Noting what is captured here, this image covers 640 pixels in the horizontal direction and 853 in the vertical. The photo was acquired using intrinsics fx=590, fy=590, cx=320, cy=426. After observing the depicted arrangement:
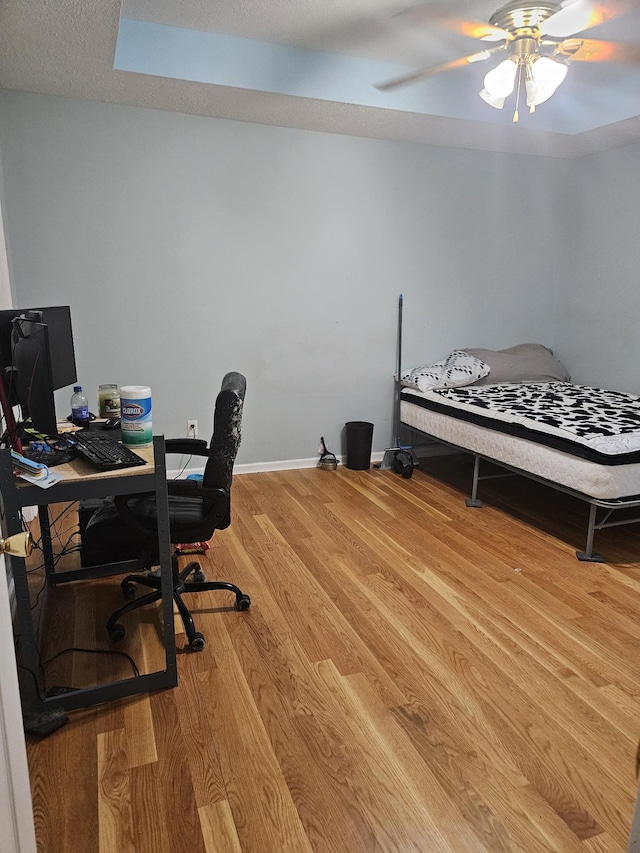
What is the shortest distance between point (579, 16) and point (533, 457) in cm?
203

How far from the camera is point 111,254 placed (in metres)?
3.74

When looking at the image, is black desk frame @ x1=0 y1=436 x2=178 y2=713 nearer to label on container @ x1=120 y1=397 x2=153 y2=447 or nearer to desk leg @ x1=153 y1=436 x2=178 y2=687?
desk leg @ x1=153 y1=436 x2=178 y2=687

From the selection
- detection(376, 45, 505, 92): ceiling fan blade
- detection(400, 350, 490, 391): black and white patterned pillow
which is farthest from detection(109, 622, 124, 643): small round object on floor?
detection(376, 45, 505, 92): ceiling fan blade

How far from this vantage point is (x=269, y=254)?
13.5 feet

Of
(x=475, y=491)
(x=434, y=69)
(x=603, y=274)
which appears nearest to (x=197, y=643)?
(x=475, y=491)

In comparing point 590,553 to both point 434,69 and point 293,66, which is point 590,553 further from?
point 293,66

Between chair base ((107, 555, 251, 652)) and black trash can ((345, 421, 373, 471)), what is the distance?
6.27ft

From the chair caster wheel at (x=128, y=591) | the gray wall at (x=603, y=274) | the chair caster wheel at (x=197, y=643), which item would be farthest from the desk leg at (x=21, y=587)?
the gray wall at (x=603, y=274)

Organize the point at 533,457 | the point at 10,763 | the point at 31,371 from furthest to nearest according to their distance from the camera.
→ 1. the point at 533,457
2. the point at 31,371
3. the point at 10,763

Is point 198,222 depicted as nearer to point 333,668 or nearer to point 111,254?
point 111,254

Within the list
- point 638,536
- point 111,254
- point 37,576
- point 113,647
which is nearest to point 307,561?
point 113,647

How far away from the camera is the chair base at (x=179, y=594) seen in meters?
2.25

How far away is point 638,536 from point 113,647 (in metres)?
2.80

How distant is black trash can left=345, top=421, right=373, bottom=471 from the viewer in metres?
Answer: 4.40
